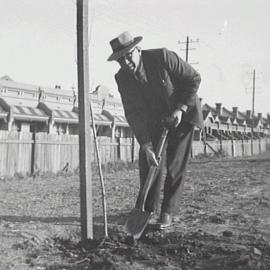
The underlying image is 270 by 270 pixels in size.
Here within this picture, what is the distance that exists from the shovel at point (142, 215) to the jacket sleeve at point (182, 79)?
0.38m

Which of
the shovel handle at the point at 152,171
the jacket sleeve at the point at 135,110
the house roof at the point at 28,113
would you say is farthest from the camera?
the house roof at the point at 28,113

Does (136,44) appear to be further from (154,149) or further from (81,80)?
(154,149)

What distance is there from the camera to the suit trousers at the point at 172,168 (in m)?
4.21

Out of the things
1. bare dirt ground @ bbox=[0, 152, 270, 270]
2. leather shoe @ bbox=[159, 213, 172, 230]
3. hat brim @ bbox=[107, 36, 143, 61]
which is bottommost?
bare dirt ground @ bbox=[0, 152, 270, 270]

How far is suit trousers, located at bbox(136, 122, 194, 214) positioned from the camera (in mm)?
4215

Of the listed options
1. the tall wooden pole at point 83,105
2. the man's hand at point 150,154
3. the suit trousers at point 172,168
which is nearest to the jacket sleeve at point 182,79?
the suit trousers at point 172,168

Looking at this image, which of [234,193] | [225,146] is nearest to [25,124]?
[225,146]

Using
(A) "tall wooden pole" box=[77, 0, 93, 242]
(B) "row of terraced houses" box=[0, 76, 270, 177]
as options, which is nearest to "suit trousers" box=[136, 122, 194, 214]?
(A) "tall wooden pole" box=[77, 0, 93, 242]

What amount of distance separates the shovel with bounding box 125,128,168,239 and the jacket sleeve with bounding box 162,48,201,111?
15.0 inches

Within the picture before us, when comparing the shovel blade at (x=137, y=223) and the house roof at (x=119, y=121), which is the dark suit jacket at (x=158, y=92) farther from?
the house roof at (x=119, y=121)

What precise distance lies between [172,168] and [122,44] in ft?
4.51

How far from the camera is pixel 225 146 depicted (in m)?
31.9

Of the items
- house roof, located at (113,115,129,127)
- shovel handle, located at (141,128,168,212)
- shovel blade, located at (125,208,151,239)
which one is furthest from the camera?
house roof, located at (113,115,129,127)

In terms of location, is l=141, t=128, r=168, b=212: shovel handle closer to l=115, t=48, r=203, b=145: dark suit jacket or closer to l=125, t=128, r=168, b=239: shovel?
l=125, t=128, r=168, b=239: shovel
